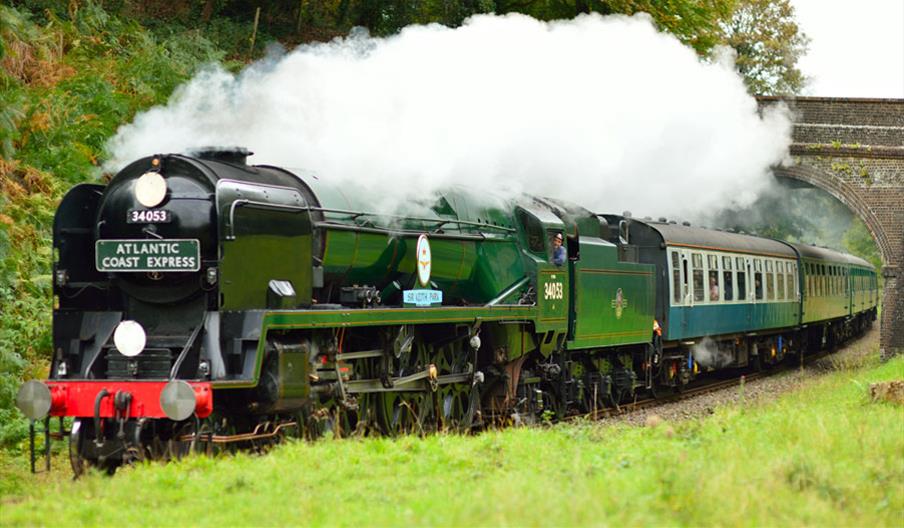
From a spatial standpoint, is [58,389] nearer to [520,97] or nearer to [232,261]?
[232,261]

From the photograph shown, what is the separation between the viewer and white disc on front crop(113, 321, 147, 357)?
9.78m

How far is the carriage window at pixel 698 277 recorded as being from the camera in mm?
20953

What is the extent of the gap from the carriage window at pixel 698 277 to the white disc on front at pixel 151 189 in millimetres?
12912

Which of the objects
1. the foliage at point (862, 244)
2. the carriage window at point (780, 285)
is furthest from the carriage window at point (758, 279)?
the foliage at point (862, 244)

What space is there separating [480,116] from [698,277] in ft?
25.2

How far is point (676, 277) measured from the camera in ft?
65.5

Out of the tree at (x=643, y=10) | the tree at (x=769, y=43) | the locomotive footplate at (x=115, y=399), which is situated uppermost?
the tree at (x=769, y=43)

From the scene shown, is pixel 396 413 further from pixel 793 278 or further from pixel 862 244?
pixel 862 244

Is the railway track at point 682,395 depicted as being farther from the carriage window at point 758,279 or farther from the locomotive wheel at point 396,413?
the locomotive wheel at point 396,413

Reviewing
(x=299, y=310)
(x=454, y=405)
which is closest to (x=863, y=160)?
(x=454, y=405)

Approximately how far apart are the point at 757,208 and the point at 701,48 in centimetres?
1439

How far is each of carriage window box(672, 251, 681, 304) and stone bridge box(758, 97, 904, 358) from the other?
41.1 feet

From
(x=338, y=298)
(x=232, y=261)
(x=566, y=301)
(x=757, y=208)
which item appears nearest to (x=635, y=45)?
(x=566, y=301)

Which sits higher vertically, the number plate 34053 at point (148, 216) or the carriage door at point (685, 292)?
the number plate 34053 at point (148, 216)
